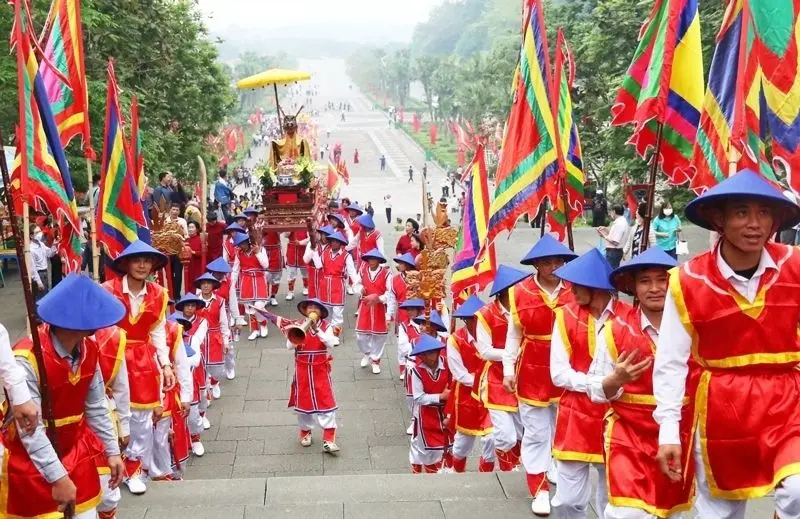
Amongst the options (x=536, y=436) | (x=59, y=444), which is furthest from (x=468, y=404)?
(x=59, y=444)

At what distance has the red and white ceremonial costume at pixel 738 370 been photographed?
3.50 m

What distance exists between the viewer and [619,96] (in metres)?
6.92

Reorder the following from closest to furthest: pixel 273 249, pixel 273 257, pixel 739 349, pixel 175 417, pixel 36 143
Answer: pixel 739 349, pixel 36 143, pixel 175 417, pixel 273 257, pixel 273 249

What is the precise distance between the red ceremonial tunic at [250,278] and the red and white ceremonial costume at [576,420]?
903cm

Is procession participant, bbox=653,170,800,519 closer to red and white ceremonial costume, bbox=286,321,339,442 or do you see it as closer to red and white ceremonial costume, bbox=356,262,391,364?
red and white ceremonial costume, bbox=286,321,339,442

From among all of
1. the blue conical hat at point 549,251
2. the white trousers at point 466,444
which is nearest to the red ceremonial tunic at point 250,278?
the white trousers at point 466,444

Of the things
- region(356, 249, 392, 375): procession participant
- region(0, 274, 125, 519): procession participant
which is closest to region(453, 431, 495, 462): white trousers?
region(0, 274, 125, 519): procession participant

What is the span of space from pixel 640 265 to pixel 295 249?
12.1m

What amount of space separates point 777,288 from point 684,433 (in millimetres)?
788

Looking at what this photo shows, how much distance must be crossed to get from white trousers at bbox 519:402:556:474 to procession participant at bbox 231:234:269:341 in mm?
8002

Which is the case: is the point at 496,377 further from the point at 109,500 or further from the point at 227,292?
the point at 227,292

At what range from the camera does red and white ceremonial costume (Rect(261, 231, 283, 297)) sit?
15415mm

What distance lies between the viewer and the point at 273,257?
15.4 meters

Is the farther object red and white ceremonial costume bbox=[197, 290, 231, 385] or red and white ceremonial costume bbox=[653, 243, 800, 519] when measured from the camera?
red and white ceremonial costume bbox=[197, 290, 231, 385]
